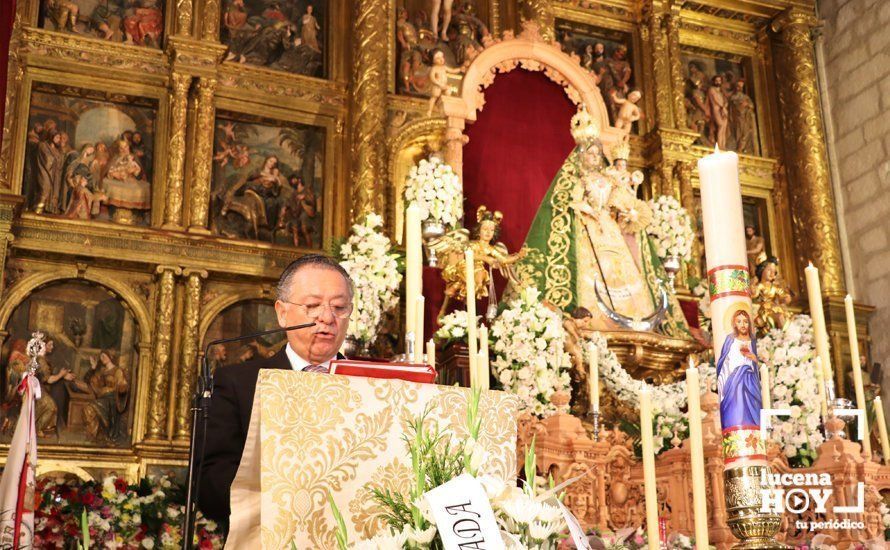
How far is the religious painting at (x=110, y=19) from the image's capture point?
8133 mm

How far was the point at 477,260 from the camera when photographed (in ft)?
20.6

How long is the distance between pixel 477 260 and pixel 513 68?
2.03m

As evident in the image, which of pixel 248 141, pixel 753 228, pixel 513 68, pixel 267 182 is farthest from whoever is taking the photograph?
pixel 753 228

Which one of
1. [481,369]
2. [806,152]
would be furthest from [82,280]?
[806,152]

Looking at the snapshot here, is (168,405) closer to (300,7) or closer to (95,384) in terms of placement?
(95,384)

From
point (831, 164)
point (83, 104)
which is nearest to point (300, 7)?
point (83, 104)

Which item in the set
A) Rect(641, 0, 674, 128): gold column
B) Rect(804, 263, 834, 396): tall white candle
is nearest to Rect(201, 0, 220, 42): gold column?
Rect(641, 0, 674, 128): gold column

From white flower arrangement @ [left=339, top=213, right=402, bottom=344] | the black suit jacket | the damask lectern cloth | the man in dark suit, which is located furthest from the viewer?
white flower arrangement @ [left=339, top=213, right=402, bottom=344]

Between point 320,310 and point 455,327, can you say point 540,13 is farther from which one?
point 320,310

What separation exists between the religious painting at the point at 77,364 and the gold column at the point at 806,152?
636cm

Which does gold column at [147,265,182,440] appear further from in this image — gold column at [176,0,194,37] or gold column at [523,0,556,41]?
gold column at [523,0,556,41]

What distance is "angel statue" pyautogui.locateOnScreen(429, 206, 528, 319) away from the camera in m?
6.27

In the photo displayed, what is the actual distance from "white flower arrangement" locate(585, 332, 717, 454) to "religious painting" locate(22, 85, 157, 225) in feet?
13.2

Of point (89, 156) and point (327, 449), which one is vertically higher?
point (89, 156)
